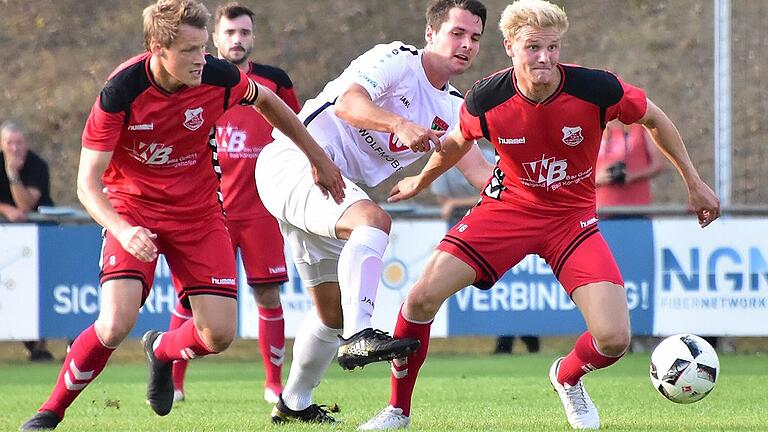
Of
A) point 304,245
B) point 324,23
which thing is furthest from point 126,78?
point 324,23

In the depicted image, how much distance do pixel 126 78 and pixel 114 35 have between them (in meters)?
11.8

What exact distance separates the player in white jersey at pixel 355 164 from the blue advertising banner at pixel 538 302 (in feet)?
13.7

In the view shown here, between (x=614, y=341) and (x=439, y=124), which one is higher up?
(x=439, y=124)

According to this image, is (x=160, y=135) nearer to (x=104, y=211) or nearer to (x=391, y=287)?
(x=104, y=211)

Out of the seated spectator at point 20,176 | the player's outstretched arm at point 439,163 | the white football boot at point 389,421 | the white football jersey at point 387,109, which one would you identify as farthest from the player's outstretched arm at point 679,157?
the seated spectator at point 20,176

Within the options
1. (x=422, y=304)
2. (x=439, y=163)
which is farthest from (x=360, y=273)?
(x=439, y=163)

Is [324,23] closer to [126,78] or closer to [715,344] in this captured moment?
[715,344]

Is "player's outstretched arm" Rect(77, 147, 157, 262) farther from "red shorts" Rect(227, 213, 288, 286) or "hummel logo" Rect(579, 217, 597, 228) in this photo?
"red shorts" Rect(227, 213, 288, 286)

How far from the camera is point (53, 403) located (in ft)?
22.0

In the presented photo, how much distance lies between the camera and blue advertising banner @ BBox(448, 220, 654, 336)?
11.5m

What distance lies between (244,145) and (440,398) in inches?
82.4

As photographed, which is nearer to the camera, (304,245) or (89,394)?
(304,245)

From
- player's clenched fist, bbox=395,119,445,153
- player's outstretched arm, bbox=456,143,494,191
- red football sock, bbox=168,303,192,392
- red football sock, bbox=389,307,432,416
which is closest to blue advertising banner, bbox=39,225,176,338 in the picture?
red football sock, bbox=168,303,192,392

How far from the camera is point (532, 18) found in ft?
21.0
